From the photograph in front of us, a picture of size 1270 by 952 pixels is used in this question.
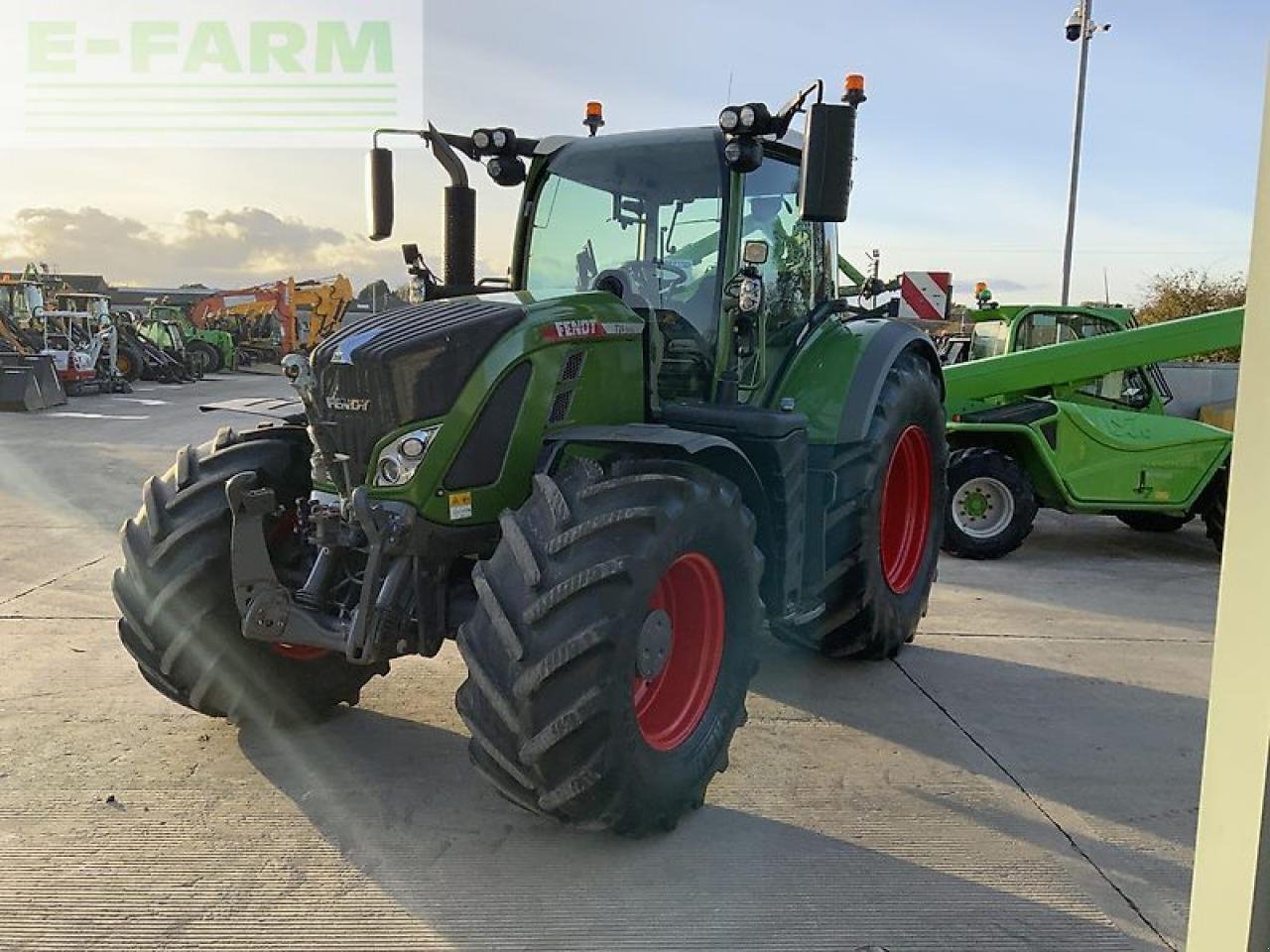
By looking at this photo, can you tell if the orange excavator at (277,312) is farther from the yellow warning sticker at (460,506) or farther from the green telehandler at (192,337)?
the yellow warning sticker at (460,506)

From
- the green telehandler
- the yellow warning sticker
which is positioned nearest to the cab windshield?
the yellow warning sticker

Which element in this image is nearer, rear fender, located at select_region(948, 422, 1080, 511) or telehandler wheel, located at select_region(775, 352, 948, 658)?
telehandler wheel, located at select_region(775, 352, 948, 658)

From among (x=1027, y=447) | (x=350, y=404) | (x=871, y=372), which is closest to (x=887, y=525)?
(x=871, y=372)

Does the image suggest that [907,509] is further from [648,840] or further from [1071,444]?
[648,840]

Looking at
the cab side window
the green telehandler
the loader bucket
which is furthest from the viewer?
the green telehandler

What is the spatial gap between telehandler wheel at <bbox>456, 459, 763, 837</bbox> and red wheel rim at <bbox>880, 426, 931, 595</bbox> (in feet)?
7.16

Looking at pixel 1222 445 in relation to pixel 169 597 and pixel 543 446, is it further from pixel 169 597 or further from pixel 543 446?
pixel 169 597

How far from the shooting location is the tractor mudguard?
432 cm

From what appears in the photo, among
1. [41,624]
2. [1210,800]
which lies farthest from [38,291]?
[1210,800]

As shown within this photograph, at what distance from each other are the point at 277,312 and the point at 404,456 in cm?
2811

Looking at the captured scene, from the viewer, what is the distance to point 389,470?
315 cm

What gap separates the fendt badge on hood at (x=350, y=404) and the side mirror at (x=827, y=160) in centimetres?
156

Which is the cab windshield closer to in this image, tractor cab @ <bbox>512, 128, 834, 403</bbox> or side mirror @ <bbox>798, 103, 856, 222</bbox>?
tractor cab @ <bbox>512, 128, 834, 403</bbox>

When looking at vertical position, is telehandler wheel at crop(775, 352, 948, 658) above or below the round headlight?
below
